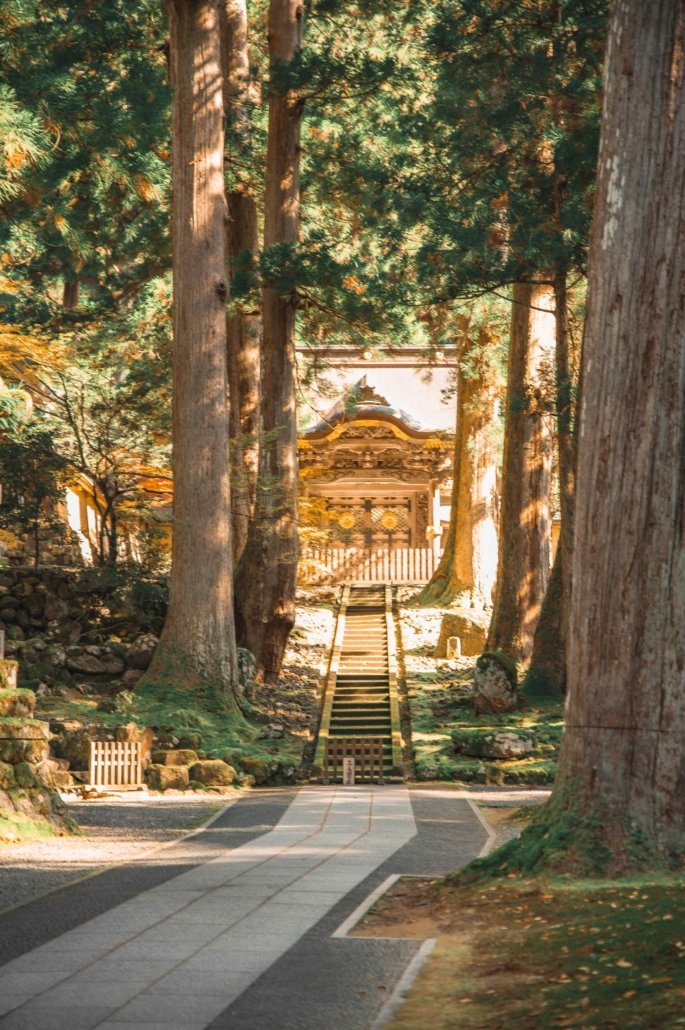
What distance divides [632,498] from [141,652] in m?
11.2

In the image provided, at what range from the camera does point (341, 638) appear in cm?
2081

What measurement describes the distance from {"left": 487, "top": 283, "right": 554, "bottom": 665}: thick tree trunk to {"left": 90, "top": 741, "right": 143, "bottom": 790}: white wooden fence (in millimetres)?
7391

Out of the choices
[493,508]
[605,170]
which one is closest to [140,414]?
[493,508]

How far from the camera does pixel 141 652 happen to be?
16.2m

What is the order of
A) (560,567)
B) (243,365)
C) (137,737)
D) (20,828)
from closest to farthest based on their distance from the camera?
(20,828), (137,737), (560,567), (243,365)

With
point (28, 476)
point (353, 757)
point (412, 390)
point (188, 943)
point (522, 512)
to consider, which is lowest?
point (353, 757)

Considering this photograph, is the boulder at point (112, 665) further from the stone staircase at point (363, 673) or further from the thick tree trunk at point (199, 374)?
the stone staircase at point (363, 673)

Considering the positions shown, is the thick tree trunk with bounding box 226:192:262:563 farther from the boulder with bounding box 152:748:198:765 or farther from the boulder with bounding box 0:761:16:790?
the boulder with bounding box 0:761:16:790

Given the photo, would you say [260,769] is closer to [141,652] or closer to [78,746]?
[78,746]

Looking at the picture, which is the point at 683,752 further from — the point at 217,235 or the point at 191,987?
the point at 217,235

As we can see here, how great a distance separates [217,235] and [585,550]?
1006 centimetres

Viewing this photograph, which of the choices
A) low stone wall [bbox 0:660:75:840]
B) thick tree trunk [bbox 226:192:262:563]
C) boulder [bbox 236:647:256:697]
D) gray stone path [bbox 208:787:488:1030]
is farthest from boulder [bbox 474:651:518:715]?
gray stone path [bbox 208:787:488:1030]

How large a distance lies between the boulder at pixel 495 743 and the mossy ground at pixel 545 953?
7.45 metres

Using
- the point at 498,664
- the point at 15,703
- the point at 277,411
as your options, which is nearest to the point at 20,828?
the point at 15,703
